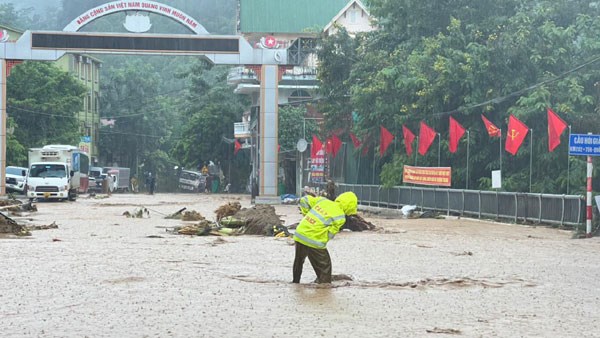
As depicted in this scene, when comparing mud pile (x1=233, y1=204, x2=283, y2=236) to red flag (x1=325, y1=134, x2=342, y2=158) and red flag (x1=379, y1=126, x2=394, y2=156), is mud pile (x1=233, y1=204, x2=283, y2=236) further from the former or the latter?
red flag (x1=325, y1=134, x2=342, y2=158)

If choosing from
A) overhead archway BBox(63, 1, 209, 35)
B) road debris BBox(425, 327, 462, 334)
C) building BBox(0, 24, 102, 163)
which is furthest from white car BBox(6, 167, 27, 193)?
road debris BBox(425, 327, 462, 334)

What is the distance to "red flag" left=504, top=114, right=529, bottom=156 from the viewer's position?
3051 centimetres

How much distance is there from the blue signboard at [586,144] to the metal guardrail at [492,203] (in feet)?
7.69

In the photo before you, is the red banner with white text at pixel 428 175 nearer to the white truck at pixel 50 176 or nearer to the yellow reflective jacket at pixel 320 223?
the white truck at pixel 50 176

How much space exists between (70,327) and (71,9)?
136 m

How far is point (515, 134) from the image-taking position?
101ft

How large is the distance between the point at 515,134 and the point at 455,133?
4.61 m

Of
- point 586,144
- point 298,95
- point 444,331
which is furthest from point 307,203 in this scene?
point 298,95

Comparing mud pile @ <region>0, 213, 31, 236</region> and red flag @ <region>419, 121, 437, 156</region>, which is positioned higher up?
red flag @ <region>419, 121, 437, 156</region>

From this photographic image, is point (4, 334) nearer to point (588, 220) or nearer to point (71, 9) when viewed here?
point (588, 220)

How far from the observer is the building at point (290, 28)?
224 feet

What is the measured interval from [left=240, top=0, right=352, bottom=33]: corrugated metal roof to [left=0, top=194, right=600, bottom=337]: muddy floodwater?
56.5 meters

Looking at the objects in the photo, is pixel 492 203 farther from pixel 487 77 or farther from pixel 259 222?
pixel 259 222

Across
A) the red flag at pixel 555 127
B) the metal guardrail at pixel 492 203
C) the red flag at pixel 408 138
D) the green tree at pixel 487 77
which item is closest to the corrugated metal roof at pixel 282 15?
the green tree at pixel 487 77
